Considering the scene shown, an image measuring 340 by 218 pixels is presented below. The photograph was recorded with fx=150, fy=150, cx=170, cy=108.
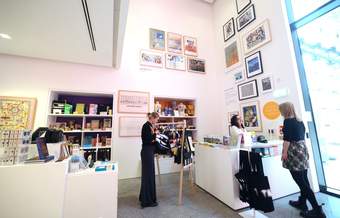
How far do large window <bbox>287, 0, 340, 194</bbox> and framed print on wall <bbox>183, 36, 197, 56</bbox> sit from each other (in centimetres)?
276

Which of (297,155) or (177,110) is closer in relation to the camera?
(297,155)

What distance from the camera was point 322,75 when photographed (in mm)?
2902

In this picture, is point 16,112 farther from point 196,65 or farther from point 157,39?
point 196,65

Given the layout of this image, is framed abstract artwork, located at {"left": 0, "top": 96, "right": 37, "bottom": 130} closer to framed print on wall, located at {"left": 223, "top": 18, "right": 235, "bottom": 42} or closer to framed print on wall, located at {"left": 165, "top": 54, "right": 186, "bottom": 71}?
framed print on wall, located at {"left": 165, "top": 54, "right": 186, "bottom": 71}

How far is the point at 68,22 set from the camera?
7.73 ft

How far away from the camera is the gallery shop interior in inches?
68.0

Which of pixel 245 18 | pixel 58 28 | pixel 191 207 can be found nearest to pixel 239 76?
pixel 245 18

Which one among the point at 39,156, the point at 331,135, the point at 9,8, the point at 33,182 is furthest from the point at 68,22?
the point at 331,135

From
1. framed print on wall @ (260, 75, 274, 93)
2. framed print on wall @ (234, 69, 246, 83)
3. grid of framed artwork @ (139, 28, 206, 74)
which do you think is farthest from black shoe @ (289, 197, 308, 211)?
grid of framed artwork @ (139, 28, 206, 74)

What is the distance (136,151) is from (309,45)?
4590 mm

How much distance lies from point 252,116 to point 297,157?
202cm

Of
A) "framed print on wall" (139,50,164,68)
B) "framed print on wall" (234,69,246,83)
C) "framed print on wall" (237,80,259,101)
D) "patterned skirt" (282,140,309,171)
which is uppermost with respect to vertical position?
"framed print on wall" (139,50,164,68)

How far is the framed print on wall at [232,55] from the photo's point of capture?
14.7ft

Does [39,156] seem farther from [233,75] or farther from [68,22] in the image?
[233,75]
